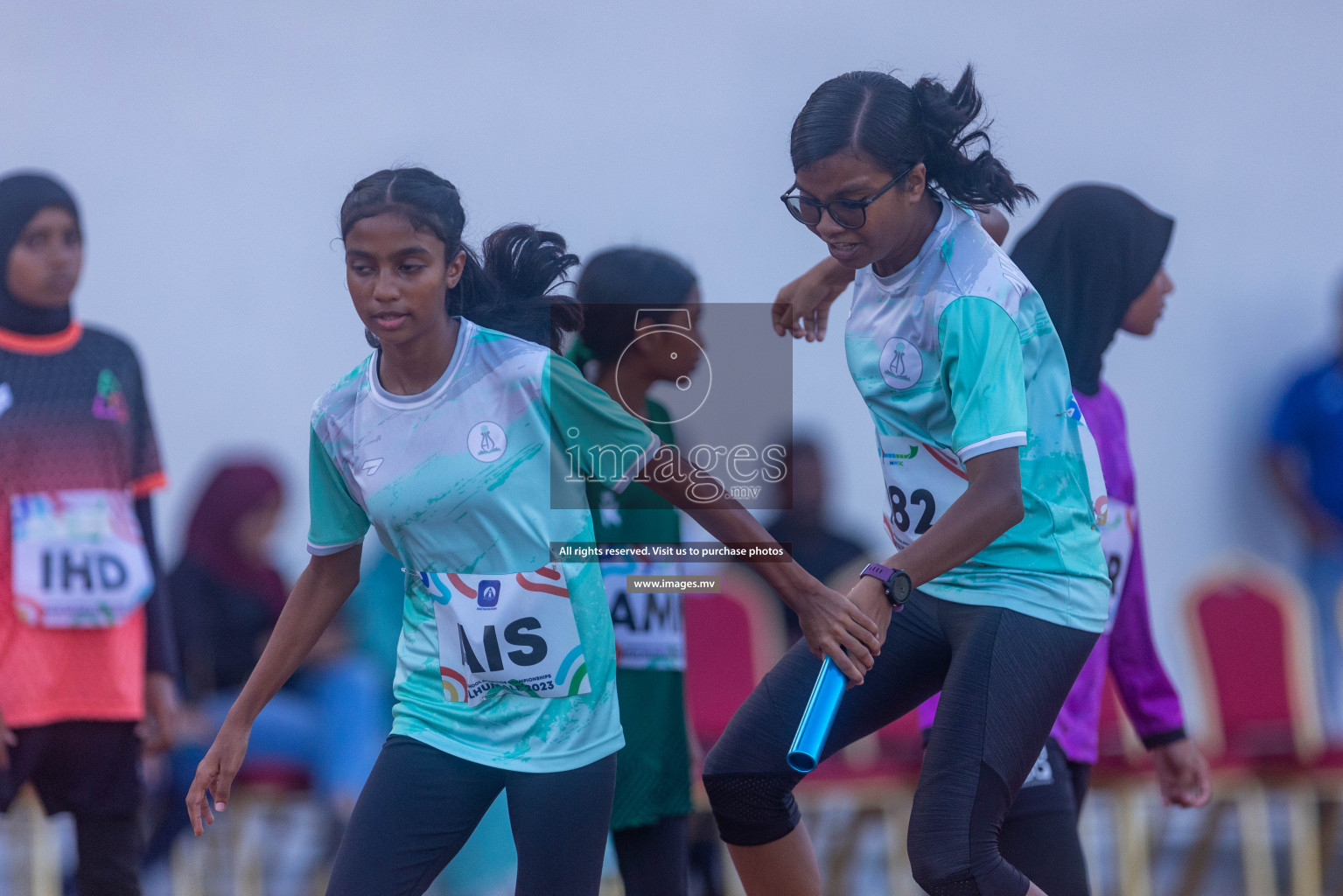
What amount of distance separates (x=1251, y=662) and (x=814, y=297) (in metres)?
2.98

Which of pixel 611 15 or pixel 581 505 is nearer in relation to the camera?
pixel 581 505

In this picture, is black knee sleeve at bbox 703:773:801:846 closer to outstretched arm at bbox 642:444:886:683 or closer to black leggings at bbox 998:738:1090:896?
outstretched arm at bbox 642:444:886:683

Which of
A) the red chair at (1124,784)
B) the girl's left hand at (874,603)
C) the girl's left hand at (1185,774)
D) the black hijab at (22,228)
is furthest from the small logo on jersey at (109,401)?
the red chair at (1124,784)

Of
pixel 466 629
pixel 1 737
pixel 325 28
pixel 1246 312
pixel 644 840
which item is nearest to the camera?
pixel 466 629

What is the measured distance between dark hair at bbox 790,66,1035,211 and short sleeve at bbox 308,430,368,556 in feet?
3.01

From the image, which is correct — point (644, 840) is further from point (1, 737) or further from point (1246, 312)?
point (1246, 312)

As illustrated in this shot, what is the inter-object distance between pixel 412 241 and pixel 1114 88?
155 inches

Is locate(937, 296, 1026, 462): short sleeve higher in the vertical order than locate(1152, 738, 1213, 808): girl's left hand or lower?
higher

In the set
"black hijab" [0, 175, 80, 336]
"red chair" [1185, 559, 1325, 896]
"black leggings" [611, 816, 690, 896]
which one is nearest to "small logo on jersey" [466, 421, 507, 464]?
"black leggings" [611, 816, 690, 896]

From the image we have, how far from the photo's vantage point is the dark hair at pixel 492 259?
2.25 meters

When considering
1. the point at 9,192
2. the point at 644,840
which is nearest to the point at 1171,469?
the point at 644,840

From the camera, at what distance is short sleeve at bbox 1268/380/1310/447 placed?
5668 millimetres

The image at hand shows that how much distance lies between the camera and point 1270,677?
16.0 ft

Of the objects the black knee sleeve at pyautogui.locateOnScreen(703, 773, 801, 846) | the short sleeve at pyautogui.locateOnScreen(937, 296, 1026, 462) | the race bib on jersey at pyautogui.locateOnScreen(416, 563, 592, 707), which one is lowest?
the black knee sleeve at pyautogui.locateOnScreen(703, 773, 801, 846)
